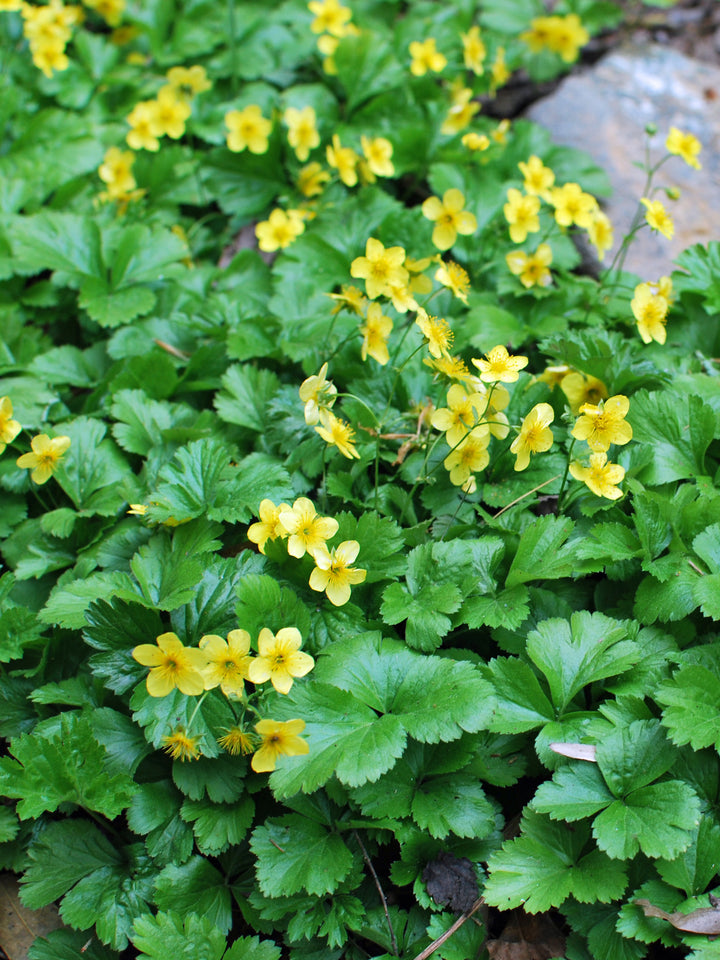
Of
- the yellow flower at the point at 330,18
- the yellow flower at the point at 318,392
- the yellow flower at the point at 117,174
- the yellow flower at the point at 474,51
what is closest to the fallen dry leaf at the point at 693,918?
the yellow flower at the point at 318,392

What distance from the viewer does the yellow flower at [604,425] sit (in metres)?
2.21

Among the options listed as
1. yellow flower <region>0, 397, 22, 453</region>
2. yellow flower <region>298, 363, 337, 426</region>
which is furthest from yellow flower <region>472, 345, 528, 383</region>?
yellow flower <region>0, 397, 22, 453</region>

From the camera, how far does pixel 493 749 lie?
6.93ft

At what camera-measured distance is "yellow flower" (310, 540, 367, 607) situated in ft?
6.88

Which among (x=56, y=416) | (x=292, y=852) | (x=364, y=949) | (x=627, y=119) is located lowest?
(x=364, y=949)

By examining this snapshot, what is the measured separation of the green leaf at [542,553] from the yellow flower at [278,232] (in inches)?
74.0

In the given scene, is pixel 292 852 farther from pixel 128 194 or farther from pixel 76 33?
pixel 76 33

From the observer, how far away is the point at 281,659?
75.3 inches

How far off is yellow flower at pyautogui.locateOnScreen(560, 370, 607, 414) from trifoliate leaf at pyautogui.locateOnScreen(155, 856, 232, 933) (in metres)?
1.86

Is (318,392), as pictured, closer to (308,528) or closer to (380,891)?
(308,528)

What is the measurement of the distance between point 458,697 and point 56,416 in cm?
197

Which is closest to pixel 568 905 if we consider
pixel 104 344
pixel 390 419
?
pixel 390 419

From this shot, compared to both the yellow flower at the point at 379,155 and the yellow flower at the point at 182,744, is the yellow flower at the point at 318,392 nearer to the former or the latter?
the yellow flower at the point at 182,744

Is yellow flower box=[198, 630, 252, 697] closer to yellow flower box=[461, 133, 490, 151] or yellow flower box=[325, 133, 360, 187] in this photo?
yellow flower box=[325, 133, 360, 187]
